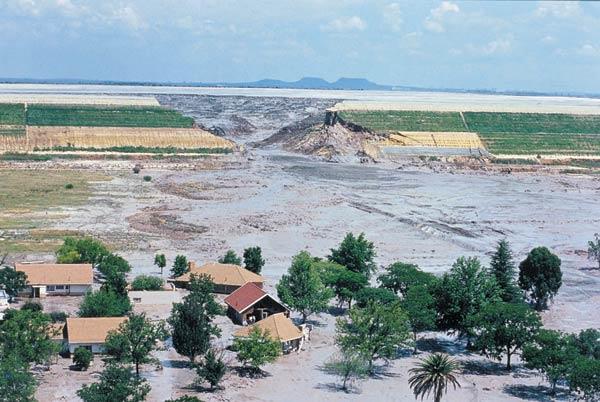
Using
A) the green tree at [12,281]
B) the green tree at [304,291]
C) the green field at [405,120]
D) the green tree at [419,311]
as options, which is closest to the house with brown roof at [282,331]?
the green tree at [304,291]

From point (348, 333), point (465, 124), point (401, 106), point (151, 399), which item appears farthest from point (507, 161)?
point (151, 399)

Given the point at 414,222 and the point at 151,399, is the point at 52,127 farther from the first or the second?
the point at 151,399

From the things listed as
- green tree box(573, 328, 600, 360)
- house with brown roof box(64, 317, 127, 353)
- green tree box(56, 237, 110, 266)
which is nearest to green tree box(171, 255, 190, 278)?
green tree box(56, 237, 110, 266)

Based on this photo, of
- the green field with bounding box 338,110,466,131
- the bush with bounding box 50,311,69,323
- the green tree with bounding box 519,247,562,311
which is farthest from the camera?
the green field with bounding box 338,110,466,131

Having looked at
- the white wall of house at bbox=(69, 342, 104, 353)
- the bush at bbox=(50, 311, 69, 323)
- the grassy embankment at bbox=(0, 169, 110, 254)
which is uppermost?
the white wall of house at bbox=(69, 342, 104, 353)

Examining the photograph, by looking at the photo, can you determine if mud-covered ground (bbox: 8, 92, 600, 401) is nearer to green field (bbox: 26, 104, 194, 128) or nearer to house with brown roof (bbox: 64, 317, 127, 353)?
house with brown roof (bbox: 64, 317, 127, 353)

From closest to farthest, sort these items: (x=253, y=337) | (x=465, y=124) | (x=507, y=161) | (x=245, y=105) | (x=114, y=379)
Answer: (x=114, y=379) < (x=253, y=337) < (x=507, y=161) < (x=465, y=124) < (x=245, y=105)

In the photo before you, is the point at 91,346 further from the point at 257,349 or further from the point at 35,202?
the point at 35,202

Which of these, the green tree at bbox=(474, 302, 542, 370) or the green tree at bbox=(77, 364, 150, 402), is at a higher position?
the green tree at bbox=(474, 302, 542, 370)
